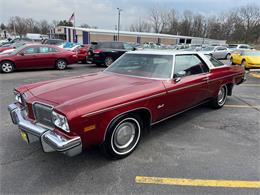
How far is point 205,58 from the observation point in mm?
4605

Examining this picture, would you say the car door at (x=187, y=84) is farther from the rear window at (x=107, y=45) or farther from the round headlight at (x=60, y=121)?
the rear window at (x=107, y=45)

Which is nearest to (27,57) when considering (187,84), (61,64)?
(61,64)

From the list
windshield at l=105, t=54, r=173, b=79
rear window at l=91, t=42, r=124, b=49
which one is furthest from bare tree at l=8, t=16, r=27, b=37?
windshield at l=105, t=54, r=173, b=79

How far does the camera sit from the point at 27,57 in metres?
10.3

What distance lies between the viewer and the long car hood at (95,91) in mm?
2459

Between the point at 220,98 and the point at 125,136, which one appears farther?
the point at 220,98

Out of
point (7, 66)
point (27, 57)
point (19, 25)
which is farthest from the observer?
point (19, 25)

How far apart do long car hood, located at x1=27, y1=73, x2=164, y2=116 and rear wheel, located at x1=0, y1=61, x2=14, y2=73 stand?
324 inches

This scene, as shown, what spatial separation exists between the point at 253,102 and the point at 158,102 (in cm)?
427

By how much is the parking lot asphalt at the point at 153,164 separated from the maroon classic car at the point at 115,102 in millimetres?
385

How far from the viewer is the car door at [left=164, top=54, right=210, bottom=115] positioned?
3.48 m

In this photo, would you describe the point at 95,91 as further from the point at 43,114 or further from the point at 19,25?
the point at 19,25

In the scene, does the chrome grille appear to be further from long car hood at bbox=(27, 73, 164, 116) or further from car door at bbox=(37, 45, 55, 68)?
car door at bbox=(37, 45, 55, 68)

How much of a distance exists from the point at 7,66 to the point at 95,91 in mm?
9256
